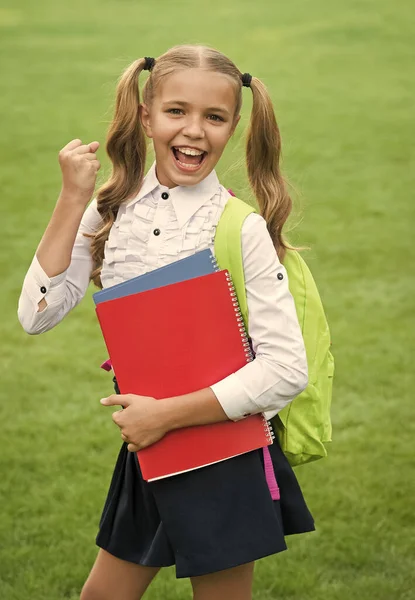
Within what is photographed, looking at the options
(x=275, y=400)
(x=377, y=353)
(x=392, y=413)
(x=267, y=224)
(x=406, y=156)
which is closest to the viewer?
(x=275, y=400)

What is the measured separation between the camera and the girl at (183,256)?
2.37m

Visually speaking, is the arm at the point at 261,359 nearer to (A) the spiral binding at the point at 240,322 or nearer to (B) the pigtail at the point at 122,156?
(A) the spiral binding at the point at 240,322

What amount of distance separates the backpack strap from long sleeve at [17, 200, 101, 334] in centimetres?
34

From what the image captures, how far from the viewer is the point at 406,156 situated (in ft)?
28.5

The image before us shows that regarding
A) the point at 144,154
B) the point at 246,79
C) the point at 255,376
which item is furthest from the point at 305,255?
the point at 255,376

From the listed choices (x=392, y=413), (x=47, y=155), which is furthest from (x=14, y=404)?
(x=47, y=155)

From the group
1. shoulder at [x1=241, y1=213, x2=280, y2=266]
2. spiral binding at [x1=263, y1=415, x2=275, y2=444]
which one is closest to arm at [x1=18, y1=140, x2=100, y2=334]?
shoulder at [x1=241, y1=213, x2=280, y2=266]

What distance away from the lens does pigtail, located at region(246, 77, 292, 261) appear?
2.57m

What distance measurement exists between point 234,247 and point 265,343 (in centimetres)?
19

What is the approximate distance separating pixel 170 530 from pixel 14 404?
2687mm

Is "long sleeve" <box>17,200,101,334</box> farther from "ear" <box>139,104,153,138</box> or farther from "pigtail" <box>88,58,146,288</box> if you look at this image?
"ear" <box>139,104,153,138</box>

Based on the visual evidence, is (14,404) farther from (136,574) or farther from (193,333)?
(193,333)

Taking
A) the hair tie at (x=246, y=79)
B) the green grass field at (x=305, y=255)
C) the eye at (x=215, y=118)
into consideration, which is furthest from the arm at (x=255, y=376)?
the green grass field at (x=305, y=255)

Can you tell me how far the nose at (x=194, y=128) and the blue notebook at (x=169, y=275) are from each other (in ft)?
0.78
